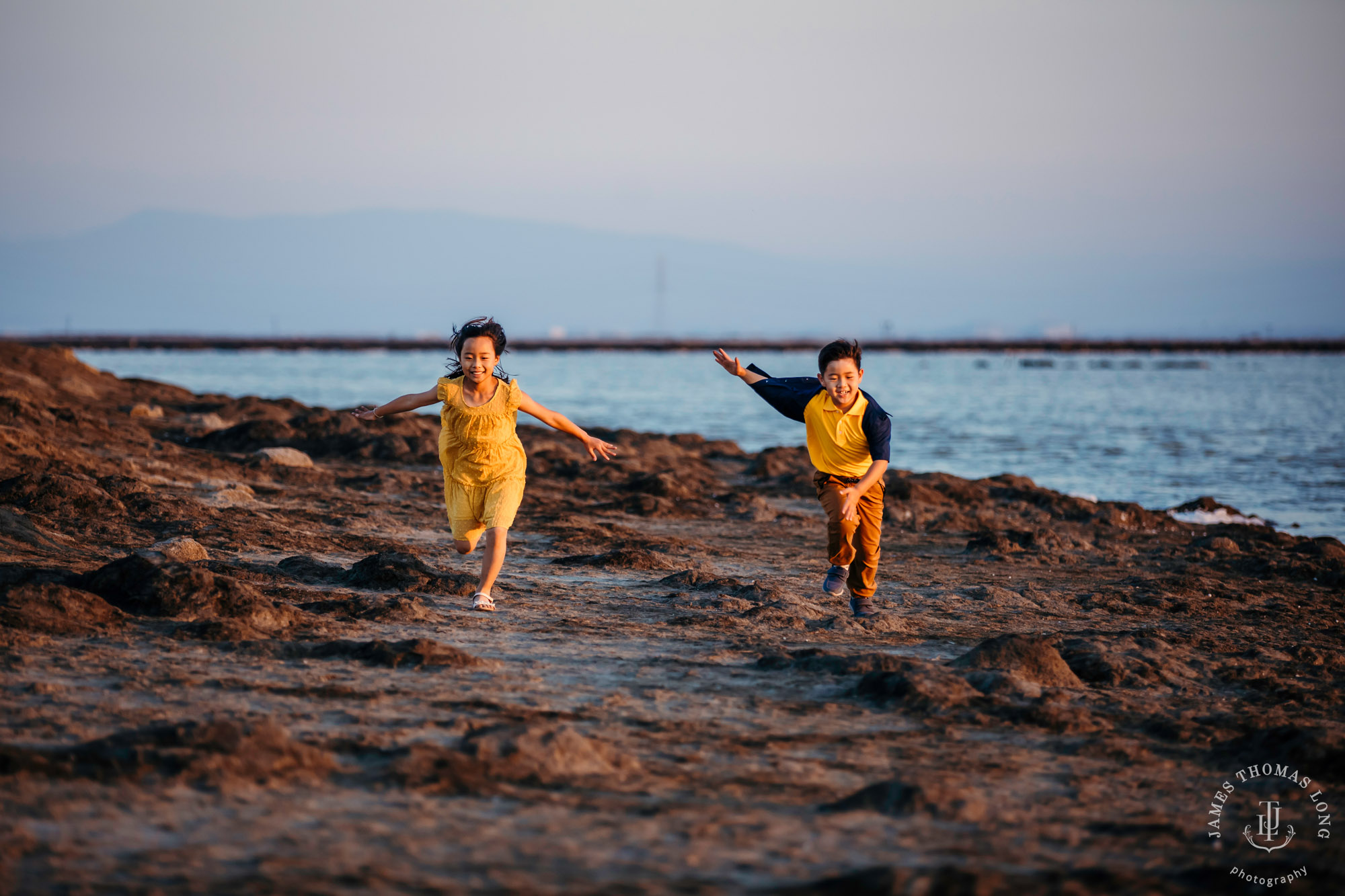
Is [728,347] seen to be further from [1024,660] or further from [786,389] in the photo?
[1024,660]

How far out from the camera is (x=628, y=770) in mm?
3934

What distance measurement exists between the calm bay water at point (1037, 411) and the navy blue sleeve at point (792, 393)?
399 inches

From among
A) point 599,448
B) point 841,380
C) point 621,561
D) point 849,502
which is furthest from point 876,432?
point 621,561

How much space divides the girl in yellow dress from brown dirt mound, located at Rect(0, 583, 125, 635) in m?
1.76

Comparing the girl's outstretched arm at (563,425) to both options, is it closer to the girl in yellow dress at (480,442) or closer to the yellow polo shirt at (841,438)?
the girl in yellow dress at (480,442)

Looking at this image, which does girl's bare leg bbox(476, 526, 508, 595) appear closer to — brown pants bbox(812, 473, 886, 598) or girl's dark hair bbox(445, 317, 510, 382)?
girl's dark hair bbox(445, 317, 510, 382)

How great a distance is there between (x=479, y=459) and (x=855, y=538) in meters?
2.35

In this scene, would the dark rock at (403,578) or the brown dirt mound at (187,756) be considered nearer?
the brown dirt mound at (187,756)

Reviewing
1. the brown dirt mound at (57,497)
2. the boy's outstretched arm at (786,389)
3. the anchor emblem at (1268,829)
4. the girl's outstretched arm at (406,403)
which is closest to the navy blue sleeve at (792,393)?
the boy's outstretched arm at (786,389)

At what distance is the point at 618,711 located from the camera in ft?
15.3

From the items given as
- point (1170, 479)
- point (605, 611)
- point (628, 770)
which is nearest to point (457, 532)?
point (605, 611)

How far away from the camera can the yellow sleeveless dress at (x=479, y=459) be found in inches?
264

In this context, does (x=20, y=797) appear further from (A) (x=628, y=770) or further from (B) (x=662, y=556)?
(B) (x=662, y=556)
